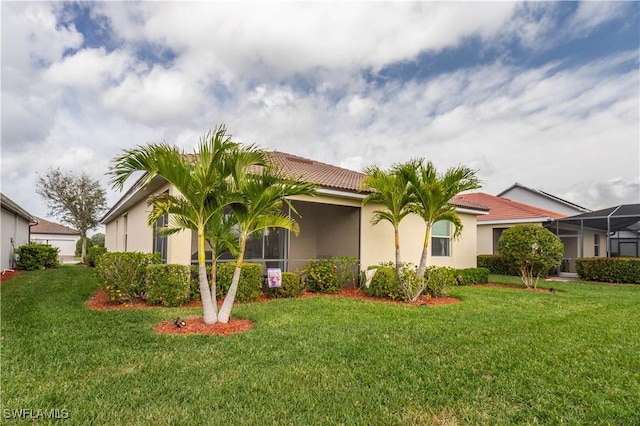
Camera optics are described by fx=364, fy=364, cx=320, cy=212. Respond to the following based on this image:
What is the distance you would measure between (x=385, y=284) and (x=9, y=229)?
19.4 m

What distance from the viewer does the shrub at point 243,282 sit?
29.0ft

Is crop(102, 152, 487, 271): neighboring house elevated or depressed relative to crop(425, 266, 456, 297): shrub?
elevated

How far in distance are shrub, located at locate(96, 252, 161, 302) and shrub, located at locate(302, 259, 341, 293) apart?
4.21 meters

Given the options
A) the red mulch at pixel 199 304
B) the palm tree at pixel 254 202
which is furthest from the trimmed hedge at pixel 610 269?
the palm tree at pixel 254 202

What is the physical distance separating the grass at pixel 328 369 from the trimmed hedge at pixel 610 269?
371 inches

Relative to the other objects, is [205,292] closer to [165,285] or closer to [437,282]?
[165,285]

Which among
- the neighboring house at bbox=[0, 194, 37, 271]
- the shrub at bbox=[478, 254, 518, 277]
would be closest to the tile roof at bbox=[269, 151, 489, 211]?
the shrub at bbox=[478, 254, 518, 277]

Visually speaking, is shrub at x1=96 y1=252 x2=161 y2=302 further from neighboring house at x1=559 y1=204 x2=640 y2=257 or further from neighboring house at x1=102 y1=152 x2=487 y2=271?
neighboring house at x1=559 y1=204 x2=640 y2=257

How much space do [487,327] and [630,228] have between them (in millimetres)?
18566

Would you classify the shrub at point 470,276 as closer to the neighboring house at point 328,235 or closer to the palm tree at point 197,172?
the neighboring house at point 328,235

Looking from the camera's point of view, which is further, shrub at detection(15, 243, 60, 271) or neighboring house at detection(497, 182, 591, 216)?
neighboring house at detection(497, 182, 591, 216)

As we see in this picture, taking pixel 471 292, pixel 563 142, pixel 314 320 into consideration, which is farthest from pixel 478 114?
pixel 314 320

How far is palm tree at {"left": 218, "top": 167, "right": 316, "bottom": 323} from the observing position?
6.40 meters

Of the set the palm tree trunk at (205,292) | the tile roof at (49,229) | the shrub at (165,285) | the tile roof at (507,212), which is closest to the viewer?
the palm tree trunk at (205,292)
